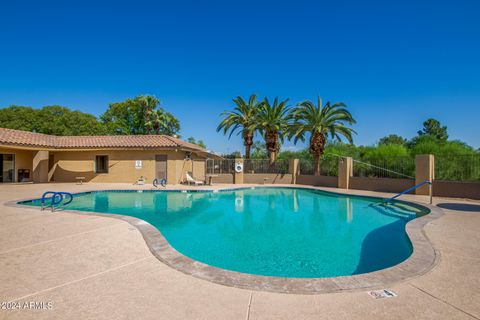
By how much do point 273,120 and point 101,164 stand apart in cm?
1637

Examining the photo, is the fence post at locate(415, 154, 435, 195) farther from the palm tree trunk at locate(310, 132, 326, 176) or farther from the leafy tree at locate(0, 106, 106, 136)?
the leafy tree at locate(0, 106, 106, 136)

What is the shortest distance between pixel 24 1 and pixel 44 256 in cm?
1855

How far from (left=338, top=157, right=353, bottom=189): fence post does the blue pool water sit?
354 cm

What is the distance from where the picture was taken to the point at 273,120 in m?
22.2

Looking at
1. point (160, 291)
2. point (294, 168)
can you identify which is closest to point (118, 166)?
point (294, 168)

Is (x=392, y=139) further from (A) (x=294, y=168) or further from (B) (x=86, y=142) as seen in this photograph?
(B) (x=86, y=142)

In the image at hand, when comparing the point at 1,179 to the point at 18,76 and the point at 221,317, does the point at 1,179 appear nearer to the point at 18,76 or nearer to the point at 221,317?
the point at 18,76

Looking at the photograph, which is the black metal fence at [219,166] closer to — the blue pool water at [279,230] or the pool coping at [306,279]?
the blue pool water at [279,230]

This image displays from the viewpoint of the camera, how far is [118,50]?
21359 mm

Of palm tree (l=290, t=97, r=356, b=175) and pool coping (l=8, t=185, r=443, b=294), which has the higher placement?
palm tree (l=290, t=97, r=356, b=175)

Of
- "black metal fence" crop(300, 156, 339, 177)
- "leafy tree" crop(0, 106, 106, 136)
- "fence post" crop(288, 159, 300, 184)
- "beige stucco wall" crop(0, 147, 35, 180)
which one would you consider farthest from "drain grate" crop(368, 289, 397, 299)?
"leafy tree" crop(0, 106, 106, 136)

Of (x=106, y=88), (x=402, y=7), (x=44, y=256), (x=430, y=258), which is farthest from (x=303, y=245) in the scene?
(x=106, y=88)

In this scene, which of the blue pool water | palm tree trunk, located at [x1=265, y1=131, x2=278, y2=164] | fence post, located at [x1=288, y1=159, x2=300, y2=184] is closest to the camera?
the blue pool water

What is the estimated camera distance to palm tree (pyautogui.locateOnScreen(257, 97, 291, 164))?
2209cm
